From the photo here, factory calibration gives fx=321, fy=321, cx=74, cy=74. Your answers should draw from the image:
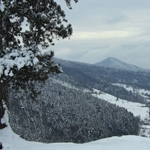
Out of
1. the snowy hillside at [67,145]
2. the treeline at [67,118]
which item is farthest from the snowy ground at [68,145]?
the treeline at [67,118]

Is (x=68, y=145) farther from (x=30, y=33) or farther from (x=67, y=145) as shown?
(x=30, y=33)

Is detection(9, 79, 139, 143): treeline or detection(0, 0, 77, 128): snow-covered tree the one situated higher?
detection(0, 0, 77, 128): snow-covered tree

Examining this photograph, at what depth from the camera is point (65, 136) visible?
5531 inches

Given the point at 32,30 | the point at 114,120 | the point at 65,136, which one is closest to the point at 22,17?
the point at 32,30

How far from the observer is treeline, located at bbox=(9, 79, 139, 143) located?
462 feet

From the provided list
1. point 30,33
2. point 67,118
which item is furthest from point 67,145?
point 67,118

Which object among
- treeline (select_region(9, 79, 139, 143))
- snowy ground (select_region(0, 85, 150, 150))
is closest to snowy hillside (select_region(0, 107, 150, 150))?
snowy ground (select_region(0, 85, 150, 150))

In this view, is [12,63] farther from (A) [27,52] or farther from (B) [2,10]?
(B) [2,10]

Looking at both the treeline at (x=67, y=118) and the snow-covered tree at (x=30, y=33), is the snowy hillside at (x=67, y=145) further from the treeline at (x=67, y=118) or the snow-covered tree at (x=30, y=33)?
the treeline at (x=67, y=118)

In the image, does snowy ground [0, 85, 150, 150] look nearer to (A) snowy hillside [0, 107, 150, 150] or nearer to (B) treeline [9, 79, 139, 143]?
(A) snowy hillside [0, 107, 150, 150]

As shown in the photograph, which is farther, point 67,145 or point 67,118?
point 67,118

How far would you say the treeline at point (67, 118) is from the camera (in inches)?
5546

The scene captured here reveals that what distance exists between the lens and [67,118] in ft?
489

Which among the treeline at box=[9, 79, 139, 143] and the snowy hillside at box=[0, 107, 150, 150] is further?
the treeline at box=[9, 79, 139, 143]
